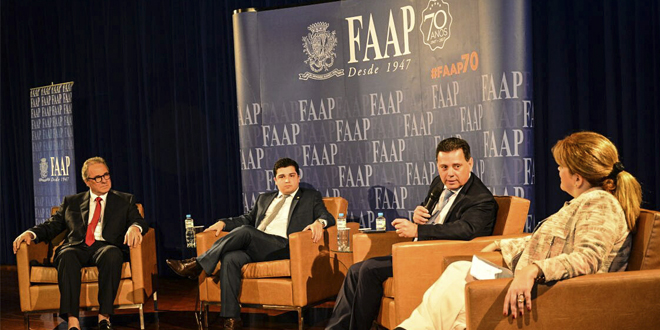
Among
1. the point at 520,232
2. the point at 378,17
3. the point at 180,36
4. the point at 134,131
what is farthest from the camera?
the point at 134,131

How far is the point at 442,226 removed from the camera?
11.5 ft

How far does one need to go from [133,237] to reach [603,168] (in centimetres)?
318

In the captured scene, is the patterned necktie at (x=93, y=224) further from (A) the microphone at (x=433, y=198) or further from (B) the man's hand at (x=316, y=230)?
(A) the microphone at (x=433, y=198)

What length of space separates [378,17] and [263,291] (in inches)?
89.3

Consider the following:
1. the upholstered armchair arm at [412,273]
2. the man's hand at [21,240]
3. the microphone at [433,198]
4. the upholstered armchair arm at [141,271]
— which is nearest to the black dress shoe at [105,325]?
the upholstered armchair arm at [141,271]

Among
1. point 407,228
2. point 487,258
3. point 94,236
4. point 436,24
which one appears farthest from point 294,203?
point 487,258

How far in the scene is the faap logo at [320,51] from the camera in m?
5.31

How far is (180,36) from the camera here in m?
7.02

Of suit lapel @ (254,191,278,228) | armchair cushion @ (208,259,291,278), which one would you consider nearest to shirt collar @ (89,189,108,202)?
suit lapel @ (254,191,278,228)

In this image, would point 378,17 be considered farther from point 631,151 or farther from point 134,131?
point 134,131

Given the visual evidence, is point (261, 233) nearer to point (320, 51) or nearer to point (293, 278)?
point (293, 278)

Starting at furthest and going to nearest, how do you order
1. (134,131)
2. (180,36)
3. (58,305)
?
(134,131)
(180,36)
(58,305)

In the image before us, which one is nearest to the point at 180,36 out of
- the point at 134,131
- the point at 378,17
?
the point at 134,131

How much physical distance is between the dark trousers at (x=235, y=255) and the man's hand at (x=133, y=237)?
1.59 ft
